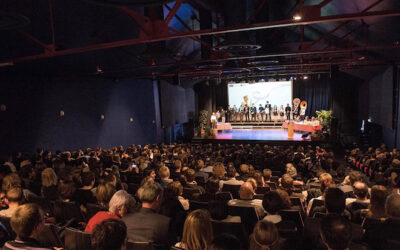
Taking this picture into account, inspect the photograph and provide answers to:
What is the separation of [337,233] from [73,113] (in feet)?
36.8

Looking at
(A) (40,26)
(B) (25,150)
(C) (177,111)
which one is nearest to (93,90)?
(B) (25,150)

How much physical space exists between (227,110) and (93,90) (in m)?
11.6

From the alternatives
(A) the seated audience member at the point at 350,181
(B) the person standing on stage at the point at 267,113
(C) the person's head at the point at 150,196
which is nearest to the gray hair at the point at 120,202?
(C) the person's head at the point at 150,196

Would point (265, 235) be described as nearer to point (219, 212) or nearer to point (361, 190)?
point (219, 212)

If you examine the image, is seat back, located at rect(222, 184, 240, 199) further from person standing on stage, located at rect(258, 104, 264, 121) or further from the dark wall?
person standing on stage, located at rect(258, 104, 264, 121)

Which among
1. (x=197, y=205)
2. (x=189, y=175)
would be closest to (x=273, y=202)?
(x=197, y=205)

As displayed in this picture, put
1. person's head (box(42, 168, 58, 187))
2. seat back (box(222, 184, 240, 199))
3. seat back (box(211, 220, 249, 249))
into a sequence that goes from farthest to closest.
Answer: seat back (box(222, 184, 240, 199)) < person's head (box(42, 168, 58, 187)) < seat back (box(211, 220, 249, 249))

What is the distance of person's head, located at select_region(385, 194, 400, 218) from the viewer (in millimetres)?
2660

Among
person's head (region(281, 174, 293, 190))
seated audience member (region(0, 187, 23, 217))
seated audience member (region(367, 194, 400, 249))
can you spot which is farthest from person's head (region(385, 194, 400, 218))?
seated audience member (region(0, 187, 23, 217))

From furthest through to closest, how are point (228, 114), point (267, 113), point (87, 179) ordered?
point (228, 114)
point (267, 113)
point (87, 179)

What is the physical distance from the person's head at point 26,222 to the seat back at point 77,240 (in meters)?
0.46

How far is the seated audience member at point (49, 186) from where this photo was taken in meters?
4.18

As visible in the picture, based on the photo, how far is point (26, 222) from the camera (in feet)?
6.48

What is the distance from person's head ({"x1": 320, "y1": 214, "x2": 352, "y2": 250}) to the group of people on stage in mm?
16687
